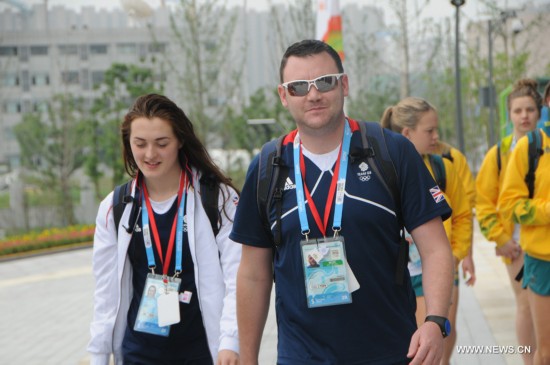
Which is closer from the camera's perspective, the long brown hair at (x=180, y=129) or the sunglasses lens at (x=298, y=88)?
the sunglasses lens at (x=298, y=88)

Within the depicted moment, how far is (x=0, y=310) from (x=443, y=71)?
26.6 meters

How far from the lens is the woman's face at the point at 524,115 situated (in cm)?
658

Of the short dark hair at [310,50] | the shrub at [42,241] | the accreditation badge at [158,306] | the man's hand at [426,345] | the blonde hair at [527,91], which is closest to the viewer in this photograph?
the man's hand at [426,345]

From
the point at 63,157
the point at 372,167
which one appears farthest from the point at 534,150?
the point at 63,157

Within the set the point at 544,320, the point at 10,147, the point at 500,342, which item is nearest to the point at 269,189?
the point at 544,320

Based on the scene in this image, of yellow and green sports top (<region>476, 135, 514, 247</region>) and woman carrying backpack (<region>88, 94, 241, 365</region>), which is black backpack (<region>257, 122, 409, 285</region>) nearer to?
woman carrying backpack (<region>88, 94, 241, 365</region>)

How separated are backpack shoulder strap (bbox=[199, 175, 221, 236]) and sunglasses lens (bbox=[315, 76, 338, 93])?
101cm

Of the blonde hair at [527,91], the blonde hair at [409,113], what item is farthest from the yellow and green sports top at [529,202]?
the blonde hair at [527,91]

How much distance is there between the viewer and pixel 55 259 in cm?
2205

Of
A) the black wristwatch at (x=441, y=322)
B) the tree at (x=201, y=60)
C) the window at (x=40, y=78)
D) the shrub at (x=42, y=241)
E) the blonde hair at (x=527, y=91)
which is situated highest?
the window at (x=40, y=78)

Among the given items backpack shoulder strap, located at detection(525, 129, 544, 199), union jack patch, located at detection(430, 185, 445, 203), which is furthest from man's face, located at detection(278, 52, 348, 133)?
backpack shoulder strap, located at detection(525, 129, 544, 199)

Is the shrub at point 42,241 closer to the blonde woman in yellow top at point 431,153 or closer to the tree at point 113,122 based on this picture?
the tree at point 113,122

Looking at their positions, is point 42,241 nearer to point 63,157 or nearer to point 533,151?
point 63,157

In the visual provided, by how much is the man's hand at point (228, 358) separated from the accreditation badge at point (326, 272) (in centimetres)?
70
